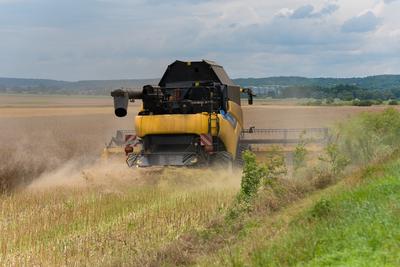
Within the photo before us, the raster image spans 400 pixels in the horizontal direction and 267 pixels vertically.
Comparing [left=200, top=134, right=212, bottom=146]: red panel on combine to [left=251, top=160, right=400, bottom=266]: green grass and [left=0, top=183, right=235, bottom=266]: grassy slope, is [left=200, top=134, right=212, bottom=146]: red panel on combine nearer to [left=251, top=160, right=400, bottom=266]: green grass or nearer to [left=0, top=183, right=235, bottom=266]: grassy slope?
[left=0, top=183, right=235, bottom=266]: grassy slope

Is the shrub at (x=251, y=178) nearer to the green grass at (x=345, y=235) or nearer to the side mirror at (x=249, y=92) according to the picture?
the green grass at (x=345, y=235)

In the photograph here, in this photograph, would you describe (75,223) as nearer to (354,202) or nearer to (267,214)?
(267,214)

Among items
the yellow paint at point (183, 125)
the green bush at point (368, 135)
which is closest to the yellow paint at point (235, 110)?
the yellow paint at point (183, 125)

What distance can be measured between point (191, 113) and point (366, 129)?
16.9 feet

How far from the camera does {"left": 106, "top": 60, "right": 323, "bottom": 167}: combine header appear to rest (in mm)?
14828

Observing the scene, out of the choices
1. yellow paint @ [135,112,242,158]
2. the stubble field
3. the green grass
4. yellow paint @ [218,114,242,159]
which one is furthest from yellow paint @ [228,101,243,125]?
the green grass

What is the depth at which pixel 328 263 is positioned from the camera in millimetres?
5824

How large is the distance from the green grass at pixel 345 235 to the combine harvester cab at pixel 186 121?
6.38 metres

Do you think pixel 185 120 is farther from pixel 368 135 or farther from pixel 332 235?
pixel 332 235

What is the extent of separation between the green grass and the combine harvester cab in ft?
20.9

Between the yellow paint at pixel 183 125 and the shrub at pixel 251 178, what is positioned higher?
the yellow paint at pixel 183 125

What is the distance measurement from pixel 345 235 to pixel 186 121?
8560 millimetres

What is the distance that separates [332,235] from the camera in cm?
670

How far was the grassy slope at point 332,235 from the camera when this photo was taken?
5.98 meters
